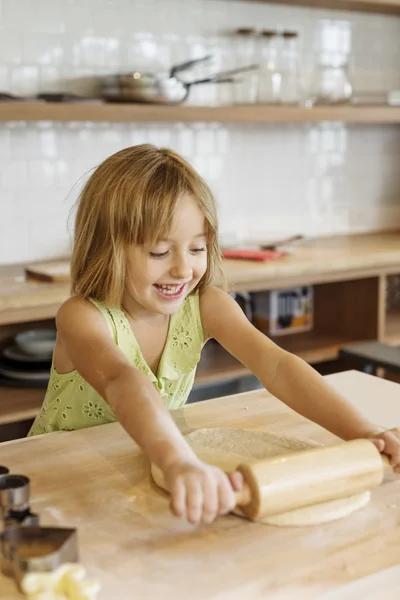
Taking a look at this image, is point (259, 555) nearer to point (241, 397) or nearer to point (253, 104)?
point (241, 397)

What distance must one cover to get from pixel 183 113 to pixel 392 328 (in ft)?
4.16

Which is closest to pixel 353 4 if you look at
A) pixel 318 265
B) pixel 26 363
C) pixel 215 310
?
pixel 318 265

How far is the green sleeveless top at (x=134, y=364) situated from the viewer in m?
1.48

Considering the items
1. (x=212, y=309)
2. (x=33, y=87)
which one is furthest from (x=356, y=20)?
(x=212, y=309)

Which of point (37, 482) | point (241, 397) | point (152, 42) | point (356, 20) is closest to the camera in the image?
point (37, 482)

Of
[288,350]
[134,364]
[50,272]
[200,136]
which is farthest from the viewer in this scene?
[200,136]

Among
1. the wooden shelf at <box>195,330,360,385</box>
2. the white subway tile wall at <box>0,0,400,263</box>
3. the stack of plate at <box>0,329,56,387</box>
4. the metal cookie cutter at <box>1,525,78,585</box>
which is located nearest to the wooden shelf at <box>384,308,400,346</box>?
the wooden shelf at <box>195,330,360,385</box>

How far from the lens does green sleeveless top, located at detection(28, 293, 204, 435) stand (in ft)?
4.86

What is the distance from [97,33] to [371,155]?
1.50 m

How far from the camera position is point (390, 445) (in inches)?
42.8

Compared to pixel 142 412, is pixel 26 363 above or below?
below

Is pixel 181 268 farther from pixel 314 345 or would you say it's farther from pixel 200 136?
pixel 200 136

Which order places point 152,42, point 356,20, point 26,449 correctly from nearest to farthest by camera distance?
1. point 26,449
2. point 152,42
3. point 356,20

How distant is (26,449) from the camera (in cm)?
121
